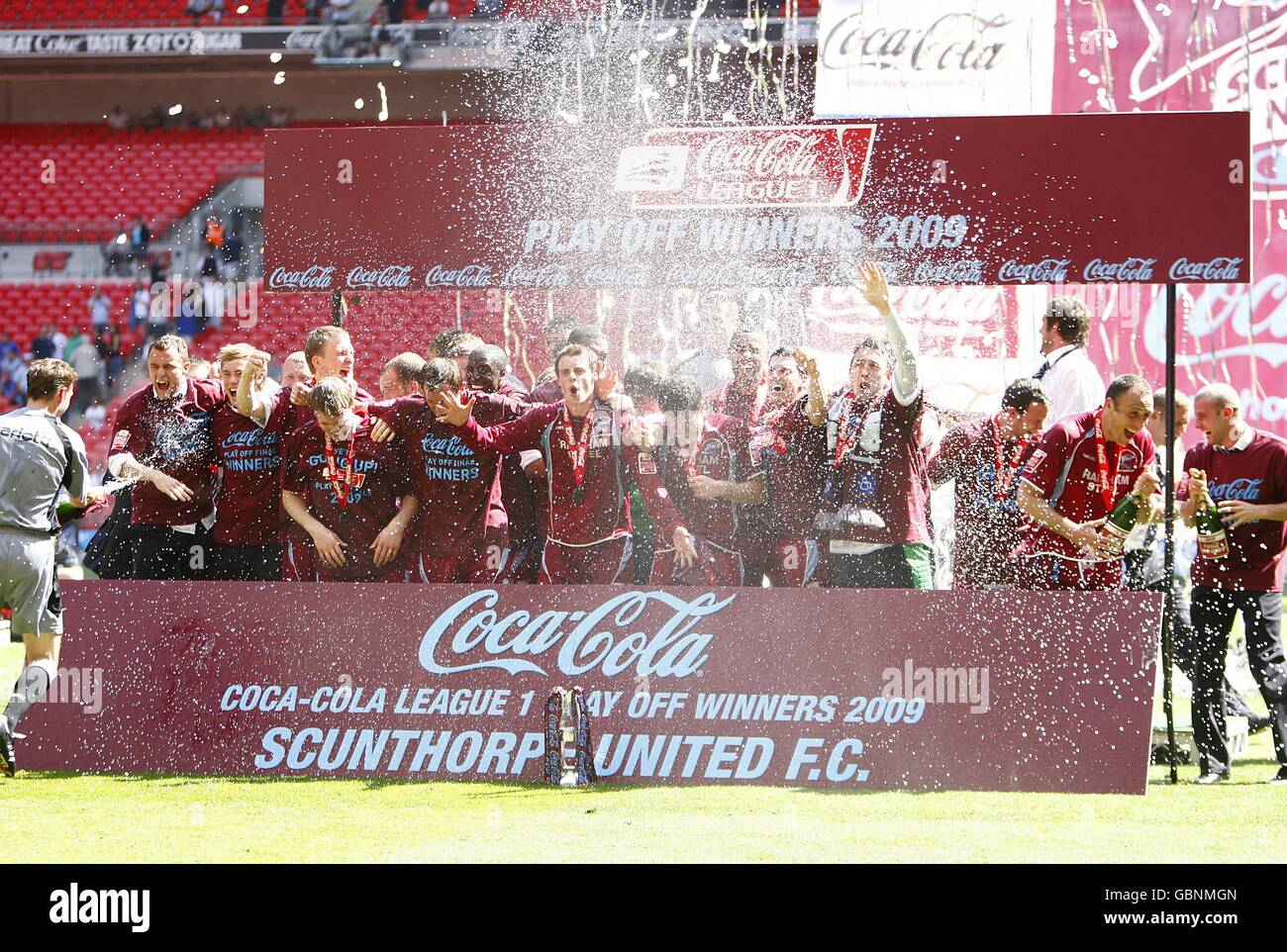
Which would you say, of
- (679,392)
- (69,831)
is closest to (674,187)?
(679,392)

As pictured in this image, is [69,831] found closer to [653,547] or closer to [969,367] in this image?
[653,547]

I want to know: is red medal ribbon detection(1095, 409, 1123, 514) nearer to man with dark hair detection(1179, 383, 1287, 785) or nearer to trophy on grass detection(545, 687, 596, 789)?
man with dark hair detection(1179, 383, 1287, 785)

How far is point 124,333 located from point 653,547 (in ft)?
51.1

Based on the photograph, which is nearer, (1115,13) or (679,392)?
(679,392)

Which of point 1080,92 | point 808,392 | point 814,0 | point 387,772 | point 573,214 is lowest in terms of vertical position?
point 387,772

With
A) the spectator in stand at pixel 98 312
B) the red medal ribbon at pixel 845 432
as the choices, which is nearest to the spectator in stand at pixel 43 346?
the spectator in stand at pixel 98 312

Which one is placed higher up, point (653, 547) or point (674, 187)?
point (674, 187)

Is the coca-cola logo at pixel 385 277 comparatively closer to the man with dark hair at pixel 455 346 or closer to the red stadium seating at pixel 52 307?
the man with dark hair at pixel 455 346

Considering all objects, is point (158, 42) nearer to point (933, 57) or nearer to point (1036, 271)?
point (933, 57)

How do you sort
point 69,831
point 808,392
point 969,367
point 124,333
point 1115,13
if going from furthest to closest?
point 124,333 < point 1115,13 < point 969,367 < point 808,392 < point 69,831

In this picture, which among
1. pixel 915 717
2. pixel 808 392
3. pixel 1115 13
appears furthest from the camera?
pixel 1115 13

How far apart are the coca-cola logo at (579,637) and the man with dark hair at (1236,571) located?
212cm

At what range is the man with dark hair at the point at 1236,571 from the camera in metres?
6.52

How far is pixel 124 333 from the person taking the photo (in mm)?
20500
